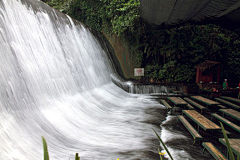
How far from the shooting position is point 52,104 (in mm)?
5250

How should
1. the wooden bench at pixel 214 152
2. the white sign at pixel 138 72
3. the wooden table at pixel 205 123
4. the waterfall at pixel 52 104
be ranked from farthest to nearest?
the white sign at pixel 138 72, the wooden table at pixel 205 123, the waterfall at pixel 52 104, the wooden bench at pixel 214 152

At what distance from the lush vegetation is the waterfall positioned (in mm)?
4359

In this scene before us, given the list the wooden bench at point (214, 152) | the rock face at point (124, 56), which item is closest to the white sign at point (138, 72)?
the rock face at point (124, 56)

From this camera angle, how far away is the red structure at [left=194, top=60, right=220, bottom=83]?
9.45 metres

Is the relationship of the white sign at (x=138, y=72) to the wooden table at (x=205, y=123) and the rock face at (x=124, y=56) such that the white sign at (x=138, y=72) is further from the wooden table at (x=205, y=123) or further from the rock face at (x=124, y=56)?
the wooden table at (x=205, y=123)

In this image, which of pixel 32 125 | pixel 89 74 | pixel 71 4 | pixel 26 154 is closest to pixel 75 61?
pixel 89 74

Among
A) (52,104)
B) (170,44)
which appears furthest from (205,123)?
(170,44)

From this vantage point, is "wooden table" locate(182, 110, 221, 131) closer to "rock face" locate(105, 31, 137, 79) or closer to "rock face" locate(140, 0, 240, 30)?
"rock face" locate(140, 0, 240, 30)

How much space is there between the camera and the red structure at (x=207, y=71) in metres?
9.45

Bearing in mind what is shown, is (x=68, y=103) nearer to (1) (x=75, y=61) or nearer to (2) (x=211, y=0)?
(1) (x=75, y=61)

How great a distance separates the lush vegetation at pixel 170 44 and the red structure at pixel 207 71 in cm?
142

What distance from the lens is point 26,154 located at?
3188 millimetres

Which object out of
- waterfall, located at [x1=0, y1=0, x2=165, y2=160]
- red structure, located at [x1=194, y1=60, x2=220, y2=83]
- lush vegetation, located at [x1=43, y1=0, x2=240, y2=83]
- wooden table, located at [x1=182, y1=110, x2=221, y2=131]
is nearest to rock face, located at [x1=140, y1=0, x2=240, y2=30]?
wooden table, located at [x1=182, y1=110, x2=221, y2=131]

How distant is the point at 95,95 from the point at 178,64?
6063mm
